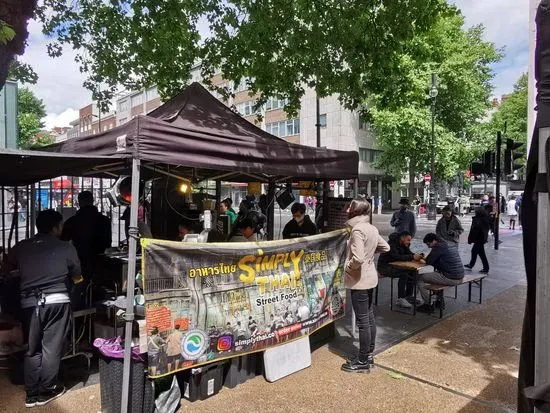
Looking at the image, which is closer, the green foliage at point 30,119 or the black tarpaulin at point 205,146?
the black tarpaulin at point 205,146

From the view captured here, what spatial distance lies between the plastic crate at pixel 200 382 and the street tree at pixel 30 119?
104 feet

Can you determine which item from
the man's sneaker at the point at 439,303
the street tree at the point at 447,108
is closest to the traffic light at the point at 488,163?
the man's sneaker at the point at 439,303

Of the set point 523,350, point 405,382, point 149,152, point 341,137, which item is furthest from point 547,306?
point 341,137

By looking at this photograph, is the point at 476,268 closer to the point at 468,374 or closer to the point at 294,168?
the point at 468,374

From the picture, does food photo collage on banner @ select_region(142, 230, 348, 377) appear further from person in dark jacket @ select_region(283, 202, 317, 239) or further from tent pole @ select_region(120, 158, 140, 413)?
person in dark jacket @ select_region(283, 202, 317, 239)

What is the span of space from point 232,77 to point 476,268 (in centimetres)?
812

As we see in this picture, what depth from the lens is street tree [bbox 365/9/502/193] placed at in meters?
28.5

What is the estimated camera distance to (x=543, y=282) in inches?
62.4

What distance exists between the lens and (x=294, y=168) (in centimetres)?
504

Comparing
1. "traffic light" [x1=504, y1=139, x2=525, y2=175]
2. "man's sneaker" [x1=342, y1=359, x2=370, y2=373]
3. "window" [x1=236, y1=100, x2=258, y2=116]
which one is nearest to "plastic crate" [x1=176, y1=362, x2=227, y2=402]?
"man's sneaker" [x1=342, y1=359, x2=370, y2=373]

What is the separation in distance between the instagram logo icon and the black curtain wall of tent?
2.74 metres

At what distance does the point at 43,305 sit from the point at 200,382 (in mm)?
1649

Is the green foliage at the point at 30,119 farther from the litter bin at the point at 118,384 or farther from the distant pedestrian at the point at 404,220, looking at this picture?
the litter bin at the point at 118,384

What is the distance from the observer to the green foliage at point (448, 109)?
2855cm
